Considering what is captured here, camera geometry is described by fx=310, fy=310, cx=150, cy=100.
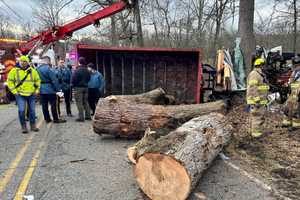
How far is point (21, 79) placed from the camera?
7.47m

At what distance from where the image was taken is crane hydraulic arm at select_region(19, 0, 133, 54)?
11398mm

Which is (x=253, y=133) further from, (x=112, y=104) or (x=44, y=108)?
(x=44, y=108)

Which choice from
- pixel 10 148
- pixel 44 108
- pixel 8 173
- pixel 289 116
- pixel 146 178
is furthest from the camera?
pixel 44 108

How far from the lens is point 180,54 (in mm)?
10680

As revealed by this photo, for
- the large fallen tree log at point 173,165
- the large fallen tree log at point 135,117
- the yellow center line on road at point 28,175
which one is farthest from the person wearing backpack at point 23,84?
the large fallen tree log at point 173,165

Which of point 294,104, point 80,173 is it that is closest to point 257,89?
point 294,104

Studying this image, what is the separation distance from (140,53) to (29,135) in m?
4.99

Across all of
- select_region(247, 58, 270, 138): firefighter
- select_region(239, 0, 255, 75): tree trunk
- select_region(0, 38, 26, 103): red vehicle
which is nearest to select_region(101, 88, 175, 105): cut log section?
select_region(247, 58, 270, 138): firefighter

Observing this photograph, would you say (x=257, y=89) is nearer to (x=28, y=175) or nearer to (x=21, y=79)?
(x=28, y=175)

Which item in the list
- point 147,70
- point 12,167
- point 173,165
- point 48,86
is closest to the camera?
point 173,165

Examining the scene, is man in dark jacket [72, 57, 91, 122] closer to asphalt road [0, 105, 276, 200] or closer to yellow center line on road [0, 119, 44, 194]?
asphalt road [0, 105, 276, 200]

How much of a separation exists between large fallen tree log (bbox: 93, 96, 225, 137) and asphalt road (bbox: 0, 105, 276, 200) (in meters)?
0.31

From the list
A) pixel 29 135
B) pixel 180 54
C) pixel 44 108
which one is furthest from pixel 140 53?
pixel 29 135

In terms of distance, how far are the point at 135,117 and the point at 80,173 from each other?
217 cm
